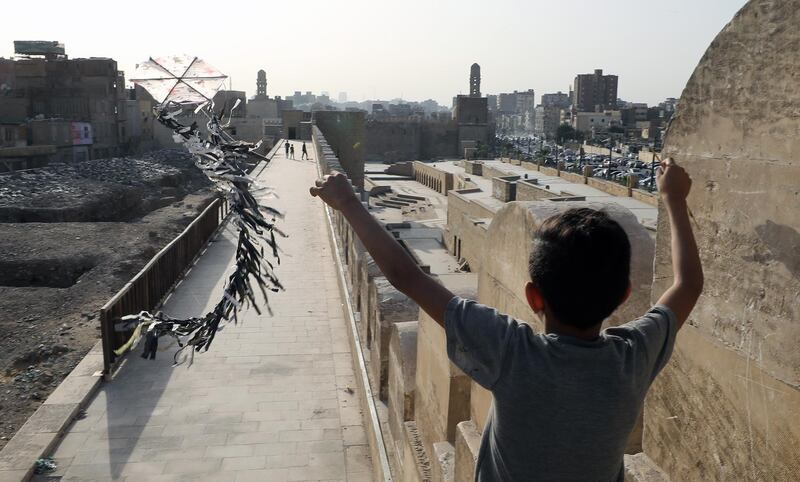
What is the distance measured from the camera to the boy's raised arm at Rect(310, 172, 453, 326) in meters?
1.50

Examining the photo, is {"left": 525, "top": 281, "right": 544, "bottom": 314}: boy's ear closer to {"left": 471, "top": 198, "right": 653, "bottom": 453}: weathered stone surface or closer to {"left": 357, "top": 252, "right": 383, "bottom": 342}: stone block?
{"left": 471, "top": 198, "right": 653, "bottom": 453}: weathered stone surface

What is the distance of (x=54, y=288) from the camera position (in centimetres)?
1382

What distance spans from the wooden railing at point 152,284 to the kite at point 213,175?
1.80 m

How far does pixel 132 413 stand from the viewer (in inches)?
238

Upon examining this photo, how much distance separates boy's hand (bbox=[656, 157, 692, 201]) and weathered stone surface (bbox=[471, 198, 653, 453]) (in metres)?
A: 0.25

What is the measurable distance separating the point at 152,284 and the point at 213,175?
20.1 ft

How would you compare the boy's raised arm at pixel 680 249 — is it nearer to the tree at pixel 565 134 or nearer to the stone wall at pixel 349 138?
the stone wall at pixel 349 138

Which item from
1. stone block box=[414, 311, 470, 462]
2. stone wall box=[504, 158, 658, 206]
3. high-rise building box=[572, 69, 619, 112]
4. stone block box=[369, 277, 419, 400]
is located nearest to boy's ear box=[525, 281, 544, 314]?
stone block box=[414, 311, 470, 462]

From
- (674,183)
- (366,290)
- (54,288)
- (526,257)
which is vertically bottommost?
(54,288)

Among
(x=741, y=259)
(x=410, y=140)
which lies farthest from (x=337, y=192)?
(x=410, y=140)

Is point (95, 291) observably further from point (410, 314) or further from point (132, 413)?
point (410, 314)

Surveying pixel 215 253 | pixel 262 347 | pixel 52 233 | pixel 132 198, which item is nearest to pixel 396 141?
pixel 132 198

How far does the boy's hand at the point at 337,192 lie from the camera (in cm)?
176

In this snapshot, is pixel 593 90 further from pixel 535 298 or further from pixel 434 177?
pixel 535 298
